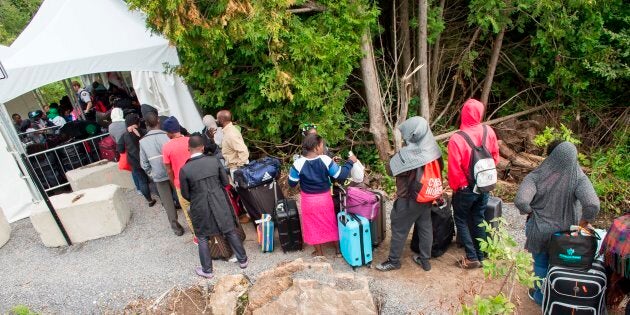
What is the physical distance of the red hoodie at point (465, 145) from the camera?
3.77m

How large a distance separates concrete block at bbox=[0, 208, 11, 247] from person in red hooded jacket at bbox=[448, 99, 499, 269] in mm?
6663

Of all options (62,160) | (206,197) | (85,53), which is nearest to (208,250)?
(206,197)

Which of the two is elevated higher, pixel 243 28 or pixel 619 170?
pixel 243 28

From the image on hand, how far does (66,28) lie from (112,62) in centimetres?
106

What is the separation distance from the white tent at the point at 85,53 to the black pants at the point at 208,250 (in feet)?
10.8

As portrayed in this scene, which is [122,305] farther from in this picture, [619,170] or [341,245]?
[619,170]

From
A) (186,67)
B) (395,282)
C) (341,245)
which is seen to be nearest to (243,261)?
(341,245)

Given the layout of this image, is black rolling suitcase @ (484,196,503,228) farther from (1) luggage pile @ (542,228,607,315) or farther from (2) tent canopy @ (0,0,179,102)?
(2) tent canopy @ (0,0,179,102)

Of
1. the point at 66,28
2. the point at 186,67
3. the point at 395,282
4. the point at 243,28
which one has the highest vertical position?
the point at 66,28

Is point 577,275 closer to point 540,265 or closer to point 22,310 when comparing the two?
point 540,265

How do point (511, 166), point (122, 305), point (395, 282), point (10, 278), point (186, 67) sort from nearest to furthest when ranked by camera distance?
point (395, 282) → point (122, 305) → point (10, 278) → point (186, 67) → point (511, 166)

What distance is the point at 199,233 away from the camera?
14.5 feet

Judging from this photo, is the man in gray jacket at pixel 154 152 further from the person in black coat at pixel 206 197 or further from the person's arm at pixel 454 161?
the person's arm at pixel 454 161

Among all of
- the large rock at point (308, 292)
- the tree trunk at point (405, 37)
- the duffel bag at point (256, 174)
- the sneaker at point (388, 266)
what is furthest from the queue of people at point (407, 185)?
the tree trunk at point (405, 37)
